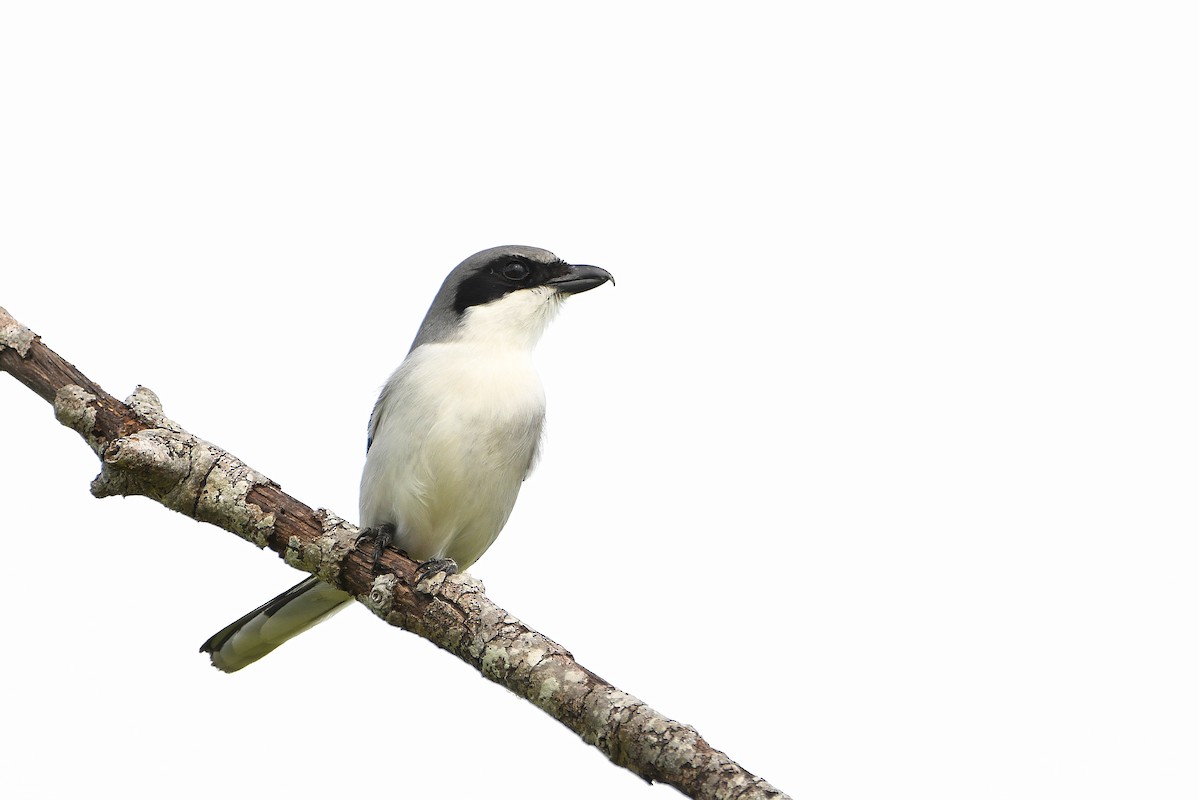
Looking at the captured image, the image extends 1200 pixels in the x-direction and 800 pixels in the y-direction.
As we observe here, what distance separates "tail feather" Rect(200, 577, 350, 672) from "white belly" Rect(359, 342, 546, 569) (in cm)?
52

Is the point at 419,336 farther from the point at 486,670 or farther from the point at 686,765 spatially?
the point at 686,765

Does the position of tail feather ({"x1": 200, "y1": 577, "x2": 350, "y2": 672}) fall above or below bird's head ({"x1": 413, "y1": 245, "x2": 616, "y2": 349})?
below

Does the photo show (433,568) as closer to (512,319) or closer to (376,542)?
(376,542)

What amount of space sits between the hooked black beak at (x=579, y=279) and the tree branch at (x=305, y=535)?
2.39 metres

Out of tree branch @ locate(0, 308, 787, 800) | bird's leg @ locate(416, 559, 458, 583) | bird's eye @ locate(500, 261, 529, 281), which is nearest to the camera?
tree branch @ locate(0, 308, 787, 800)

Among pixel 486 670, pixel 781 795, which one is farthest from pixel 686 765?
pixel 486 670

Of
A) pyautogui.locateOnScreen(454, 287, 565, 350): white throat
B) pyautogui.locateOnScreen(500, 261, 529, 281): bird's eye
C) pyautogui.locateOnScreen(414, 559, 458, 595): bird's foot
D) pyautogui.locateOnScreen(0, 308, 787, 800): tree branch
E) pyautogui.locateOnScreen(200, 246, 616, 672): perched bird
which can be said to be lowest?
pyautogui.locateOnScreen(0, 308, 787, 800): tree branch

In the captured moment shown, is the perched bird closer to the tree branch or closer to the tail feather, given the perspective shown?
the tail feather

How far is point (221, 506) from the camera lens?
4.86 metres

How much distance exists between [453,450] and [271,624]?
1257 millimetres

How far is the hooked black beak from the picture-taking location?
6.93 metres

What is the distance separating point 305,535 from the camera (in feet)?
16.3

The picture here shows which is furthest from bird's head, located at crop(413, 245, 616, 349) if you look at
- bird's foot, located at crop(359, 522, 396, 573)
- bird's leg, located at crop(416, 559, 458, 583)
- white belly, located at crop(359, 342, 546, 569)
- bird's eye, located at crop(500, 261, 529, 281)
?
bird's leg, located at crop(416, 559, 458, 583)

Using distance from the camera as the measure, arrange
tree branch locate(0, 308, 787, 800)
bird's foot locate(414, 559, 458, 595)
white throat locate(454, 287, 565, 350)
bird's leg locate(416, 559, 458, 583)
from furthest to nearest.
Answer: white throat locate(454, 287, 565, 350), bird's leg locate(416, 559, 458, 583), bird's foot locate(414, 559, 458, 595), tree branch locate(0, 308, 787, 800)
